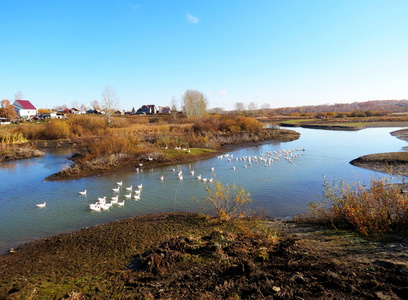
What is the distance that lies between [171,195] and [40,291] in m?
8.00

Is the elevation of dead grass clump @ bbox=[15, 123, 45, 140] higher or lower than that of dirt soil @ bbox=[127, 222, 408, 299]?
higher

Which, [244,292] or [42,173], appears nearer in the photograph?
[244,292]

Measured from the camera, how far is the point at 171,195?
1234 cm

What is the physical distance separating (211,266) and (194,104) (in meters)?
71.2

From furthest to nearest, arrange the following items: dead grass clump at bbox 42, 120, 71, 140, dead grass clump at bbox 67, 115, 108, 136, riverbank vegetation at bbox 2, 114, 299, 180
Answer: dead grass clump at bbox 67, 115, 108, 136, dead grass clump at bbox 42, 120, 71, 140, riverbank vegetation at bbox 2, 114, 299, 180

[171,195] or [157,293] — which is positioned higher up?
[157,293]

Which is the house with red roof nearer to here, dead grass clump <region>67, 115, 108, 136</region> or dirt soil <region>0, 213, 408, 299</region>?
dead grass clump <region>67, 115, 108, 136</region>

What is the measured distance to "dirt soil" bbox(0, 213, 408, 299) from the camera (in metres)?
4.02

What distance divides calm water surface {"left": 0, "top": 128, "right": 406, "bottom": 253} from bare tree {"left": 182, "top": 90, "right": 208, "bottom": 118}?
54358 mm

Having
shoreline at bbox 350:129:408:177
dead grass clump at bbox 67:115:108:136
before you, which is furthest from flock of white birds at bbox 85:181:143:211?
dead grass clump at bbox 67:115:108:136

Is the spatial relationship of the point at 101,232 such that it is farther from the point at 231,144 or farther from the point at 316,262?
the point at 231,144

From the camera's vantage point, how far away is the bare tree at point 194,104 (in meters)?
74.0

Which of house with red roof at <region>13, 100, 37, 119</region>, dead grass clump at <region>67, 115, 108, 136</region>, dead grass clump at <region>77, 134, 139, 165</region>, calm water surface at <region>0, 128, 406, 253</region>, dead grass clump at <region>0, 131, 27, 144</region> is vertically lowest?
calm water surface at <region>0, 128, 406, 253</region>

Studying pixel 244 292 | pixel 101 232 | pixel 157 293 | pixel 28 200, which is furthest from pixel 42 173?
pixel 244 292
